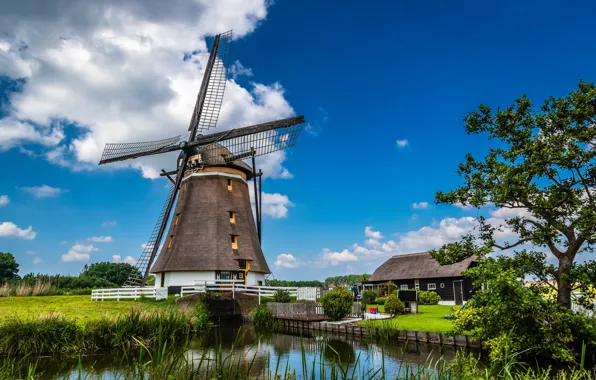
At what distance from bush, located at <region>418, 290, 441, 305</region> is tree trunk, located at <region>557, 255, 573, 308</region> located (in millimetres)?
18107

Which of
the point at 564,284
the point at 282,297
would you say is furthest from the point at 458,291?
the point at 564,284

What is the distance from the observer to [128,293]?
2223cm

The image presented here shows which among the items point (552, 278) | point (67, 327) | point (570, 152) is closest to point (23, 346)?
point (67, 327)

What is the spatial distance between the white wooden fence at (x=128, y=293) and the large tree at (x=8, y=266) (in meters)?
27.4

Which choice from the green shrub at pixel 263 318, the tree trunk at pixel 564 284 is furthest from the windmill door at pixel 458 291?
the tree trunk at pixel 564 284

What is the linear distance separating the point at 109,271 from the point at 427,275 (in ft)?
129

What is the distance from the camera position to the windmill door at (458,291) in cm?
2727

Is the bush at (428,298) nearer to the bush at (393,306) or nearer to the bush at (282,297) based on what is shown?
the bush at (393,306)

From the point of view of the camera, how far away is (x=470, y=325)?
36.2 feet

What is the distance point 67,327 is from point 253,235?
52.0 feet

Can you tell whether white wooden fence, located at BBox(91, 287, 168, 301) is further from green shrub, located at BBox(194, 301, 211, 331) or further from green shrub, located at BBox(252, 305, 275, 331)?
green shrub, located at BBox(252, 305, 275, 331)

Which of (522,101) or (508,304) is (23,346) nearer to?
(508,304)

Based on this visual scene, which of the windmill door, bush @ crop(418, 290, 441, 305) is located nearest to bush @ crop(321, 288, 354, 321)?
bush @ crop(418, 290, 441, 305)

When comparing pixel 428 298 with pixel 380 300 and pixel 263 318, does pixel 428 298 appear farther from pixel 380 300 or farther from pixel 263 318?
pixel 263 318
